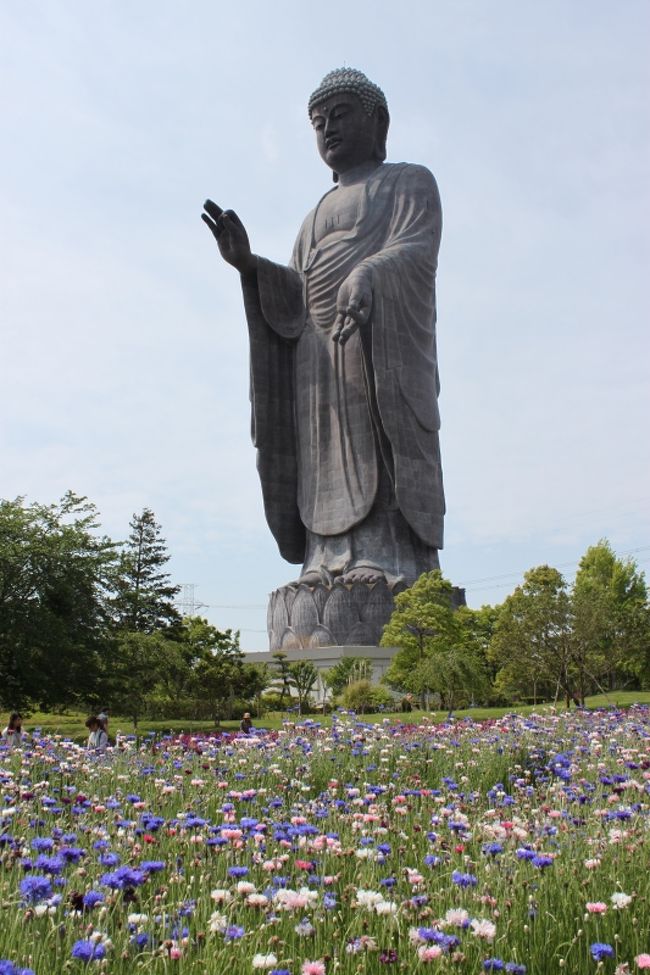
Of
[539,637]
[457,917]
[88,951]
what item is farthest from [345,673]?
[88,951]

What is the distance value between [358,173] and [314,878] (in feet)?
97.3

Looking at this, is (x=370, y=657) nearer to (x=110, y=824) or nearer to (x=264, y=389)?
(x=264, y=389)

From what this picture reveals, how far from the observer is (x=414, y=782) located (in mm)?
6141

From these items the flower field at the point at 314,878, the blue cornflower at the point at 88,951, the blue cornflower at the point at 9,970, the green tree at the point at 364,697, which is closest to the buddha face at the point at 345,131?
the green tree at the point at 364,697

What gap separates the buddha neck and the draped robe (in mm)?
396

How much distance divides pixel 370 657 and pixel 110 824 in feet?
75.8

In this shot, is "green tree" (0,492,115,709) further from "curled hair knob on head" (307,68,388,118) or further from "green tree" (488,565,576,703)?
"curled hair knob on head" (307,68,388,118)

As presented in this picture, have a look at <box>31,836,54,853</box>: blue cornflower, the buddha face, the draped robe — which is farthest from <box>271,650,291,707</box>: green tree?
<box>31,836,54,853</box>: blue cornflower

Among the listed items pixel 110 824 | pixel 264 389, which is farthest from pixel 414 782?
pixel 264 389

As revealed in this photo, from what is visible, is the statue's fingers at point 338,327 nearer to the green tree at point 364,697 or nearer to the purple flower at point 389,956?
the green tree at point 364,697

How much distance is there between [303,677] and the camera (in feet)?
88.7

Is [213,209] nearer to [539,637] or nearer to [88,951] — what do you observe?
[539,637]

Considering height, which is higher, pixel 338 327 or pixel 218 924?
pixel 338 327

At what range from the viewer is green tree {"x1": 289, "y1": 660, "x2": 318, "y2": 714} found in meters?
26.9
